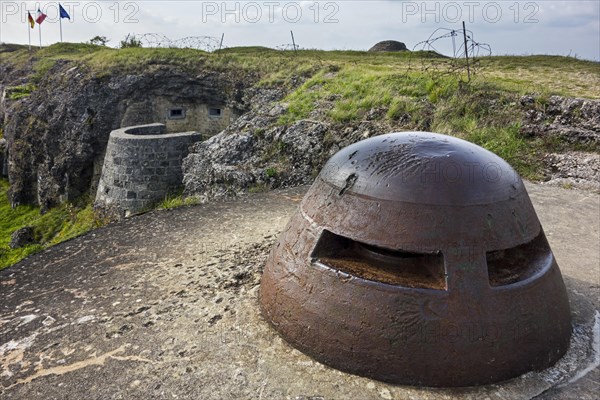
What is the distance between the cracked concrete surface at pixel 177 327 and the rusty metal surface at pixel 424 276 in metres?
0.15

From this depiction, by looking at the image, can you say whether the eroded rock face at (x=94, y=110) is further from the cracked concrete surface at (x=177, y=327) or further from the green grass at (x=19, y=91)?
the cracked concrete surface at (x=177, y=327)

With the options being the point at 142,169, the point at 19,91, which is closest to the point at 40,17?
the point at 19,91

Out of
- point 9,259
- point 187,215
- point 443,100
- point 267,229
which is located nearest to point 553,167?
point 443,100

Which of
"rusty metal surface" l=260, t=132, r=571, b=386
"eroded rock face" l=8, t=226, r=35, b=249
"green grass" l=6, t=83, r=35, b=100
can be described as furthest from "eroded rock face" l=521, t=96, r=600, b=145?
"green grass" l=6, t=83, r=35, b=100

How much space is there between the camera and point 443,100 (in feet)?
31.4

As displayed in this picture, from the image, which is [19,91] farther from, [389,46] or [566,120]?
[566,120]

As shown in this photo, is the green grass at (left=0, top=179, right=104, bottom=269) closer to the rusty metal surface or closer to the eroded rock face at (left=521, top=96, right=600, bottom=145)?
the eroded rock face at (left=521, top=96, right=600, bottom=145)

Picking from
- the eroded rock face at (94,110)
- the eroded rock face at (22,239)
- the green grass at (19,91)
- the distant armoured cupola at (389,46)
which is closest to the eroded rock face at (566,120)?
the eroded rock face at (94,110)

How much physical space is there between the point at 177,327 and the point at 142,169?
887cm

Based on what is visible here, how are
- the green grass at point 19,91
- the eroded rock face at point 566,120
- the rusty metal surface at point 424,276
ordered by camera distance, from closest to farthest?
the rusty metal surface at point 424,276 < the eroded rock face at point 566,120 < the green grass at point 19,91

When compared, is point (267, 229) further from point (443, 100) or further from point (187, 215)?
point (443, 100)

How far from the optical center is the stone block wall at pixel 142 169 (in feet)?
38.1

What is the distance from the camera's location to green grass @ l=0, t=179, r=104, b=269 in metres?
12.3

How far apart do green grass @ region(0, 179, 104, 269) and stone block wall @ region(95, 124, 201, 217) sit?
97cm
